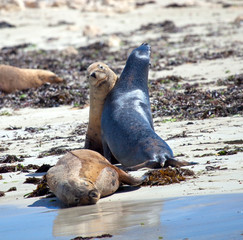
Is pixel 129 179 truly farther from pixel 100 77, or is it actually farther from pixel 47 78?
pixel 47 78

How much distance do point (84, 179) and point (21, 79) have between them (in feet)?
24.4

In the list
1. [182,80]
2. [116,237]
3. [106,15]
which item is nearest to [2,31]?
[106,15]

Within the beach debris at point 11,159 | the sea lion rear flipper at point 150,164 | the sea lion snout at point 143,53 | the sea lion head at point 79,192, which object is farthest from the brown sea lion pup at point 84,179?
the sea lion snout at point 143,53

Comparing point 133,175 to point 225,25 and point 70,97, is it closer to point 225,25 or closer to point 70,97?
point 70,97

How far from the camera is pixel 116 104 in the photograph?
7008 mm

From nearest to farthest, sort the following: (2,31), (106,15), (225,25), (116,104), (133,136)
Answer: (133,136) → (116,104) → (225,25) → (2,31) → (106,15)

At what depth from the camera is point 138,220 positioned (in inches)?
172

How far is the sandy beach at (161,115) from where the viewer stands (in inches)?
213

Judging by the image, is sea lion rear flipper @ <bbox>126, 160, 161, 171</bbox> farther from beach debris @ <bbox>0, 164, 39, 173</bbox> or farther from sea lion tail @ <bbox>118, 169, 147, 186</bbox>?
beach debris @ <bbox>0, 164, 39, 173</bbox>

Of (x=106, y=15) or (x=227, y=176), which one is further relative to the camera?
(x=106, y=15)

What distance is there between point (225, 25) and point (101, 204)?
626 inches

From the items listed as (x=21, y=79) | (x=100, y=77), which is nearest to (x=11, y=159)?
(x=100, y=77)

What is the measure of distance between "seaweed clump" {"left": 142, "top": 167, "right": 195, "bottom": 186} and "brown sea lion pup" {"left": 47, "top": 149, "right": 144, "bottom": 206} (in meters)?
0.13

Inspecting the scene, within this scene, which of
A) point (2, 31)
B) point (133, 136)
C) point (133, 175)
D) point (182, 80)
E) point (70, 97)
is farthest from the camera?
point (2, 31)
